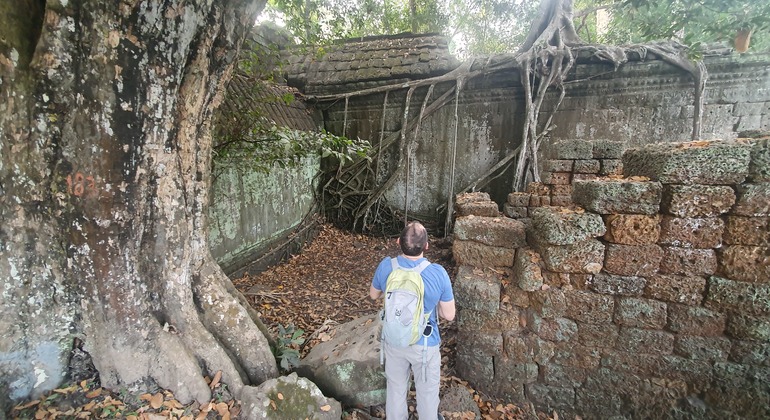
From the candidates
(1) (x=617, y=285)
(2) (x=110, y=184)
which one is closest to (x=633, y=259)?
(1) (x=617, y=285)

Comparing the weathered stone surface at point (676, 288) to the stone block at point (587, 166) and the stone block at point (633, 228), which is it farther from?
the stone block at point (587, 166)

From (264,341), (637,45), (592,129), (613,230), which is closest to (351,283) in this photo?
(264,341)

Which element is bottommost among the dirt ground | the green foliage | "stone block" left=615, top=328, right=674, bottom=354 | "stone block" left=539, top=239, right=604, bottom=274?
the dirt ground

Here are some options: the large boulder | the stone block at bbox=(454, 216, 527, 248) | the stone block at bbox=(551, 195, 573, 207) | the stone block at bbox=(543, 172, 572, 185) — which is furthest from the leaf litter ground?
the stone block at bbox=(543, 172, 572, 185)

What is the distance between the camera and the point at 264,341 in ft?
7.48

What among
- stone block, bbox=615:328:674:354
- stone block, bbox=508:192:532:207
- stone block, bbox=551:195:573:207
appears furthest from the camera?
stone block, bbox=508:192:532:207

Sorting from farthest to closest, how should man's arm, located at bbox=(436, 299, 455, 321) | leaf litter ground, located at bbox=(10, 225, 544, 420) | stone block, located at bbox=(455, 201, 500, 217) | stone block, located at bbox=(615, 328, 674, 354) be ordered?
stone block, located at bbox=(455, 201, 500, 217)
stone block, located at bbox=(615, 328, 674, 354)
man's arm, located at bbox=(436, 299, 455, 321)
leaf litter ground, located at bbox=(10, 225, 544, 420)

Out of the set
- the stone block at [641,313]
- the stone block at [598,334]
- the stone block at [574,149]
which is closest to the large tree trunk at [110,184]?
the stone block at [598,334]

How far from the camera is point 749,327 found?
2039mm

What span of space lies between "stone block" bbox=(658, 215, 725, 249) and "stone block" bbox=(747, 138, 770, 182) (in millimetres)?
307

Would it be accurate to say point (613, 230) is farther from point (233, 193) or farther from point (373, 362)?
point (233, 193)

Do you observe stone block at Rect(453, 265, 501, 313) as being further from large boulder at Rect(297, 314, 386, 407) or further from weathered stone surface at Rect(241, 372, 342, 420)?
weathered stone surface at Rect(241, 372, 342, 420)

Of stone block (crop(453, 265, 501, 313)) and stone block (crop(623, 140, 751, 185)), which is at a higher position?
stone block (crop(623, 140, 751, 185))

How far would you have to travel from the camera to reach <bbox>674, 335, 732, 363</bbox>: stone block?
212 centimetres
